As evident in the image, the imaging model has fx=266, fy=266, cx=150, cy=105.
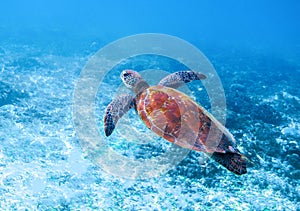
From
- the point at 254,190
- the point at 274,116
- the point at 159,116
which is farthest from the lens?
the point at 274,116

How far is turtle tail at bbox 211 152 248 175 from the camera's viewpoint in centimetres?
488

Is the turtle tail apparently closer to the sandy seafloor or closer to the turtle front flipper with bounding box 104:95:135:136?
the sandy seafloor

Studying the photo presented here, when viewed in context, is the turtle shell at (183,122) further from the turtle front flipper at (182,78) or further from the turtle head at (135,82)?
the turtle front flipper at (182,78)

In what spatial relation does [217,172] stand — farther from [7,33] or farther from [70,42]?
[7,33]

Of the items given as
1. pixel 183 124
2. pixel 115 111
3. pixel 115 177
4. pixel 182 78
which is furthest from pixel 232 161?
pixel 115 177

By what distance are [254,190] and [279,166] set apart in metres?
1.38

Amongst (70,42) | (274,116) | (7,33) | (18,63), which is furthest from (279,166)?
(7,33)

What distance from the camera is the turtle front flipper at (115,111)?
5.73 metres

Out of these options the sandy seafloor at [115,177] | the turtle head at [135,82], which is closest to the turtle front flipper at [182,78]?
the turtle head at [135,82]

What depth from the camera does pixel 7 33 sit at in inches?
926

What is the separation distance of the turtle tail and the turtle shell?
13cm

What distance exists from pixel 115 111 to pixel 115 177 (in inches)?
69.0

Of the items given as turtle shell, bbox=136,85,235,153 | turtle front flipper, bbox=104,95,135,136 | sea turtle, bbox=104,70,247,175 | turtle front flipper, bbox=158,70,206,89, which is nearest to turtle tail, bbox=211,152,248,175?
sea turtle, bbox=104,70,247,175

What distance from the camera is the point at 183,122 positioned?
5.34 meters
